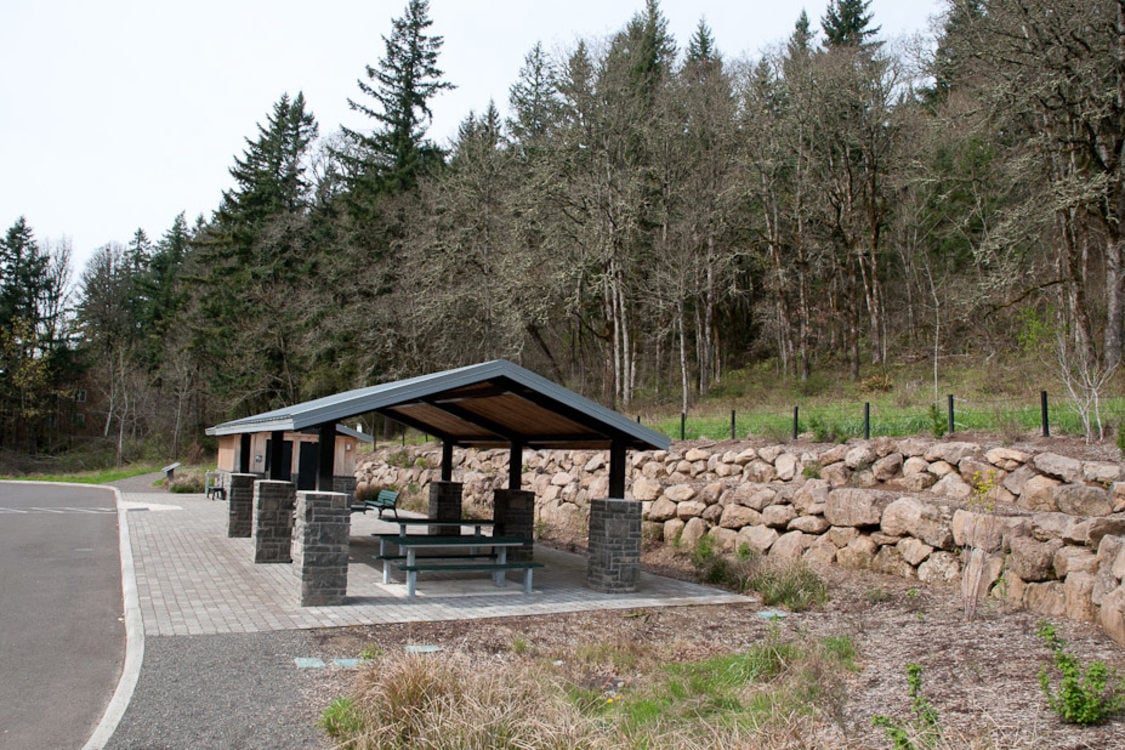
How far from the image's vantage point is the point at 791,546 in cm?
1111

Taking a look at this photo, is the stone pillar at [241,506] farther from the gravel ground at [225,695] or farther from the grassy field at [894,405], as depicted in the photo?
the grassy field at [894,405]

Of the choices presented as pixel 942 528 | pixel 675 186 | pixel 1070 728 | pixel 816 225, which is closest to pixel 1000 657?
pixel 1070 728

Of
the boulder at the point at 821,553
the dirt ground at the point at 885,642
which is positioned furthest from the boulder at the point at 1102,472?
the boulder at the point at 821,553

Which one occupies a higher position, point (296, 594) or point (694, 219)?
point (694, 219)

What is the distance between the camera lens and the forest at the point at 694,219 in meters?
17.1

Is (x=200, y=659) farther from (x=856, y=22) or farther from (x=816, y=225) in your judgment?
(x=856, y=22)

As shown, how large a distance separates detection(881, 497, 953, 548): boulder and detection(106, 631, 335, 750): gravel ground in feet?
22.9

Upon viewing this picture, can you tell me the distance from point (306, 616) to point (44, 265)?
168 ft

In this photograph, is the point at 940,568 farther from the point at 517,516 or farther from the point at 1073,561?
the point at 517,516

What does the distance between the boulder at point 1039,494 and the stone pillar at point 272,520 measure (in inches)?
383

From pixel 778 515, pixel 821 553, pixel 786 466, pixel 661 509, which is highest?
pixel 786 466

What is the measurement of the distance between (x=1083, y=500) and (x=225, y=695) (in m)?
8.67

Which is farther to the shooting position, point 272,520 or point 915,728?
point 272,520

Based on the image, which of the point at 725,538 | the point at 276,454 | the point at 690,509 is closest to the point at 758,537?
the point at 725,538
